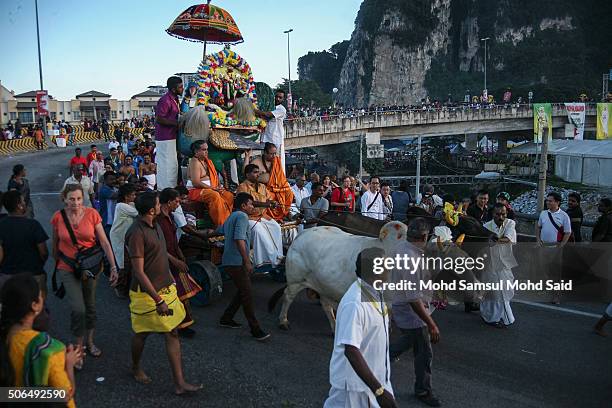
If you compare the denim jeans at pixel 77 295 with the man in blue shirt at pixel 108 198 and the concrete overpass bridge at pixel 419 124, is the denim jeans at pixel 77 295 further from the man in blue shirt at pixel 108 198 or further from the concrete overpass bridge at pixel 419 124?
the concrete overpass bridge at pixel 419 124

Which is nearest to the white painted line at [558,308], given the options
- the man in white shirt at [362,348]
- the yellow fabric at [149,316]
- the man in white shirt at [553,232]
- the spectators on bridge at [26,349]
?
the man in white shirt at [553,232]

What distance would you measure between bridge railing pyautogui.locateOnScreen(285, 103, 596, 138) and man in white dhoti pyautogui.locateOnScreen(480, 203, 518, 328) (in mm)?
30832

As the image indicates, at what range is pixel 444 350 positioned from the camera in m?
6.37

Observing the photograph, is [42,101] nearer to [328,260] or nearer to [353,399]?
[328,260]

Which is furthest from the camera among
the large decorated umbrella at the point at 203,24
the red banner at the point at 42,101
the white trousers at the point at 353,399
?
the red banner at the point at 42,101

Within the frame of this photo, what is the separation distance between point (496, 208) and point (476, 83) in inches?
4597

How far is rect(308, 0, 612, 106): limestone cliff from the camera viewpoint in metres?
113

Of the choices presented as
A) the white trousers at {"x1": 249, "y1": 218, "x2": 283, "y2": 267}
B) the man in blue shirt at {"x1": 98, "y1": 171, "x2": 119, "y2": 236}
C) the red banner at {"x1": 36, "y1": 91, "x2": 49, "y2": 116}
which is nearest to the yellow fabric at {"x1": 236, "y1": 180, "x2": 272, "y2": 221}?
the white trousers at {"x1": 249, "y1": 218, "x2": 283, "y2": 267}

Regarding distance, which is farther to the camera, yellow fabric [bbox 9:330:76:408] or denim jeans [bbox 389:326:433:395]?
denim jeans [bbox 389:326:433:395]

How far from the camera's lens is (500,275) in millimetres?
7258

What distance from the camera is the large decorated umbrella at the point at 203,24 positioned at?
10555mm

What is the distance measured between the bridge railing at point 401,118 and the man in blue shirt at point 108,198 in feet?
93.8

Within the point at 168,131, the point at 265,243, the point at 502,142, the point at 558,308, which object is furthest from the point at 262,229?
the point at 502,142

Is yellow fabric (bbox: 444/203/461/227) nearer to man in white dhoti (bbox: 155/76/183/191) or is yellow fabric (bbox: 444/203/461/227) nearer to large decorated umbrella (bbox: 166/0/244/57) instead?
man in white dhoti (bbox: 155/76/183/191)
